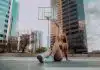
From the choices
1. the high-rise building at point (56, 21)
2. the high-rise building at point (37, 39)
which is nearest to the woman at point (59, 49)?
the high-rise building at point (56, 21)

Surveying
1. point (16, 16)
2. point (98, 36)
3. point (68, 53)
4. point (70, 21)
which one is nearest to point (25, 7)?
point (16, 16)

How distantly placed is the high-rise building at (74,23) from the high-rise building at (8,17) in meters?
0.98

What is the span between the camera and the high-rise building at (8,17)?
394 centimetres

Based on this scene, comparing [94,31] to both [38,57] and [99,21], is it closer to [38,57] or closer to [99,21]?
[99,21]

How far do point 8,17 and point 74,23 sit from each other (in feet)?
4.42

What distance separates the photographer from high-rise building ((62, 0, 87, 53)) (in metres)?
3.75

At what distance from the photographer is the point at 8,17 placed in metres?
4.11

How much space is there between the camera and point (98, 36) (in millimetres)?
3691

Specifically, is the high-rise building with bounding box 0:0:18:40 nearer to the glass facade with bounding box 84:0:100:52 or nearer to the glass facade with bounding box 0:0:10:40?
the glass facade with bounding box 0:0:10:40

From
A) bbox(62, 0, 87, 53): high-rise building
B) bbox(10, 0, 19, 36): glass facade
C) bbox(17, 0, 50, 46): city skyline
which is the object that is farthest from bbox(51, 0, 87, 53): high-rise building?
bbox(10, 0, 19, 36): glass facade

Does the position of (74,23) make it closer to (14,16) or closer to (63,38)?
(63,38)

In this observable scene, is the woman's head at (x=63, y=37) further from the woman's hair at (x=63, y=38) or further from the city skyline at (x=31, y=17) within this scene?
the city skyline at (x=31, y=17)

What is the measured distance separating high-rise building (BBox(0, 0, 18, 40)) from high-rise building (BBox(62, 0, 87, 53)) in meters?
0.98

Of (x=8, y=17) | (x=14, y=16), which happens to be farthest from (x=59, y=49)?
(x=8, y=17)
